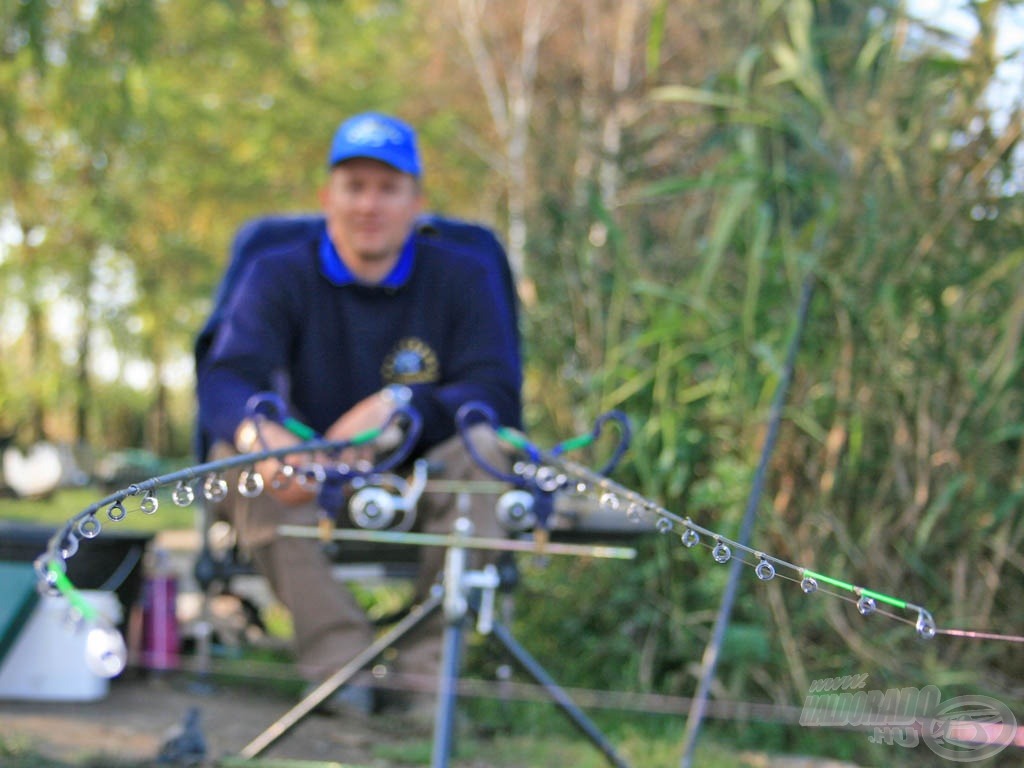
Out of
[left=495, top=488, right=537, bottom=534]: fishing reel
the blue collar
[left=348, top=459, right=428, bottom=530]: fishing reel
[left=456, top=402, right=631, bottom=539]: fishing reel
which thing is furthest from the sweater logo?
[left=495, top=488, right=537, bottom=534]: fishing reel

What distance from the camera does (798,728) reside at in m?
3.79

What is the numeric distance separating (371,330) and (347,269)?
0.18 metres

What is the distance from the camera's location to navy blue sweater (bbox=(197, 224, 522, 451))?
367cm

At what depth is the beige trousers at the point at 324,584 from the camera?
3.38 meters

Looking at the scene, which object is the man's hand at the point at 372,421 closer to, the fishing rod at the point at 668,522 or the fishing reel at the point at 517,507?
the fishing rod at the point at 668,522

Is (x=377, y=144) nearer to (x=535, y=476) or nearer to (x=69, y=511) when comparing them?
(x=535, y=476)

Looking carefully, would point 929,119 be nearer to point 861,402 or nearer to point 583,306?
point 861,402

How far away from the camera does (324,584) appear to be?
3461 mm

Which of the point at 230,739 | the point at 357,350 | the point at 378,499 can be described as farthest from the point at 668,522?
the point at 357,350

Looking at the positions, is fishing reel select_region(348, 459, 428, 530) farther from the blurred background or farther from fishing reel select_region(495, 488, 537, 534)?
the blurred background

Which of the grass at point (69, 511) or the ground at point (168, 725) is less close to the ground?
the ground at point (168, 725)

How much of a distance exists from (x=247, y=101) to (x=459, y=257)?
42.9 ft

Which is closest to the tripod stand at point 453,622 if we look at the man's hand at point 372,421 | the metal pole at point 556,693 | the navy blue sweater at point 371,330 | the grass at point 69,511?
the metal pole at point 556,693

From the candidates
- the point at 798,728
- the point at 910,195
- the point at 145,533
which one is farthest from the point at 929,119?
the point at 145,533
